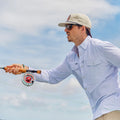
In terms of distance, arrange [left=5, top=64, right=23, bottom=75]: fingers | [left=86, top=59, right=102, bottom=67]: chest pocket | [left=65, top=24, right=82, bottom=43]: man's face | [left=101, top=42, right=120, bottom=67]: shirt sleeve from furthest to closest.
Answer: [left=5, top=64, right=23, bottom=75]: fingers
[left=65, top=24, right=82, bottom=43]: man's face
[left=86, top=59, right=102, bottom=67]: chest pocket
[left=101, top=42, right=120, bottom=67]: shirt sleeve

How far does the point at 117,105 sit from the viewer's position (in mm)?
4789

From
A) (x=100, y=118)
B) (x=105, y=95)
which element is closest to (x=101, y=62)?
(x=105, y=95)

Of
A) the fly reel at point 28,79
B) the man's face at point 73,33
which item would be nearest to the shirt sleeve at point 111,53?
the man's face at point 73,33

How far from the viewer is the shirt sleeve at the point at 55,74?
620cm

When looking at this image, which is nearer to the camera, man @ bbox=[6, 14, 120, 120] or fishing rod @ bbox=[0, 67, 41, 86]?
man @ bbox=[6, 14, 120, 120]

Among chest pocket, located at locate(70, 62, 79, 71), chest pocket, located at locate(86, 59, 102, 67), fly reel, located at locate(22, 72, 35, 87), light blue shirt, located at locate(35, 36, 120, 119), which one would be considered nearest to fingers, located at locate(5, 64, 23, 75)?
fly reel, located at locate(22, 72, 35, 87)

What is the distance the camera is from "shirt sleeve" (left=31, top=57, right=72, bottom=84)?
6203 mm

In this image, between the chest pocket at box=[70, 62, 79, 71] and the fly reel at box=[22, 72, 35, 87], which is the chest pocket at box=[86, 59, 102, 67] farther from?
the fly reel at box=[22, 72, 35, 87]

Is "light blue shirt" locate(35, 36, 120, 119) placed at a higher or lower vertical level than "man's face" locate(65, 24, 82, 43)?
lower

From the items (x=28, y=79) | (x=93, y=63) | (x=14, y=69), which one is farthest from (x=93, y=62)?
(x=14, y=69)

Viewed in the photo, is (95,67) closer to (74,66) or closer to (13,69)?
(74,66)

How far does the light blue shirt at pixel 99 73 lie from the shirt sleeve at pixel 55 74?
79 centimetres

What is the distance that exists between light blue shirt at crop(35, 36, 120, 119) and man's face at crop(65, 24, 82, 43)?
0.16m

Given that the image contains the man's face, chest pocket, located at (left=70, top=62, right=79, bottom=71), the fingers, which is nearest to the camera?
the man's face
